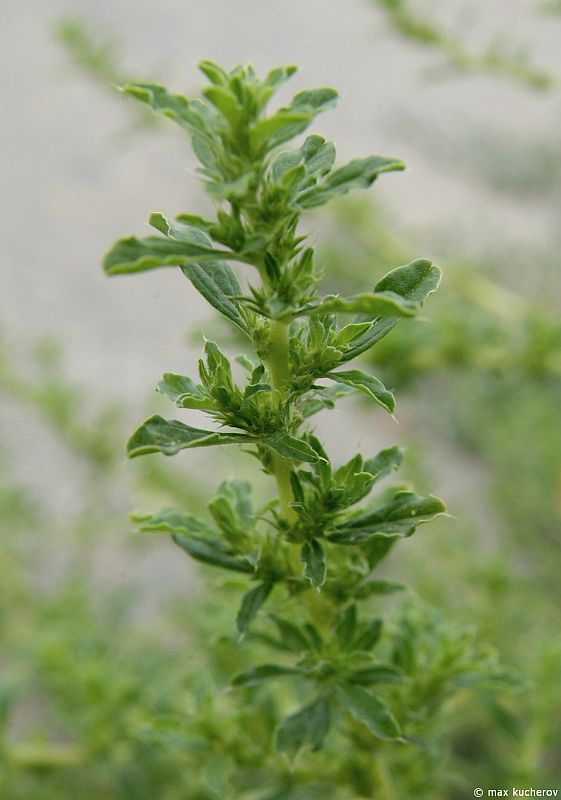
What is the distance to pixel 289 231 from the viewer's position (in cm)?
32

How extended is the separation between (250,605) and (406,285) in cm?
15

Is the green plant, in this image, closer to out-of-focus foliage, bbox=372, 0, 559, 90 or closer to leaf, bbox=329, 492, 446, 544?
leaf, bbox=329, 492, 446, 544

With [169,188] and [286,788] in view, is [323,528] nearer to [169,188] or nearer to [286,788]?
[286,788]

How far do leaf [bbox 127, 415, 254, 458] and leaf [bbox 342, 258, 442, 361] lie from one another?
0.18 feet

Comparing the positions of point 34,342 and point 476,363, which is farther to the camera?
point 34,342

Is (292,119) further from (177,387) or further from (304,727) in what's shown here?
(304,727)

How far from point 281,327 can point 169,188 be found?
1847 mm

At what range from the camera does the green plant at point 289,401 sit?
299 millimetres

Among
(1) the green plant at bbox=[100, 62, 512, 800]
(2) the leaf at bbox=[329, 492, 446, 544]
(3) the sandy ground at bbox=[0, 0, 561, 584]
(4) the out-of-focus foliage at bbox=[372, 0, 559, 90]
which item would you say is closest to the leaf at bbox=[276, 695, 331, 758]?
(1) the green plant at bbox=[100, 62, 512, 800]

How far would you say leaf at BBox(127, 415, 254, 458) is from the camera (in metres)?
0.32

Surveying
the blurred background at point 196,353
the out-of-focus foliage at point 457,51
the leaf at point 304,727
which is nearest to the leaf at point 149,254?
the blurred background at point 196,353

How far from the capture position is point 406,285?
0.35 meters

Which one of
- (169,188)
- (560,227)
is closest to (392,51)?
(169,188)

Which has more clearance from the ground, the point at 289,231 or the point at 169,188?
the point at 169,188
